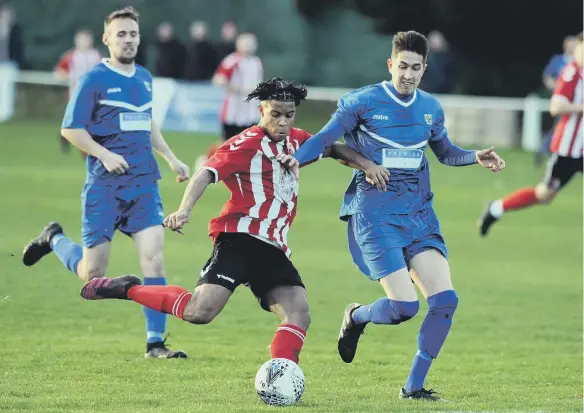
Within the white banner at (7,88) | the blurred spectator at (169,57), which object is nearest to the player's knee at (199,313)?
the blurred spectator at (169,57)

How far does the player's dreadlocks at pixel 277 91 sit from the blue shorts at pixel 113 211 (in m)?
1.77

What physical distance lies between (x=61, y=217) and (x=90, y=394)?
9154 millimetres

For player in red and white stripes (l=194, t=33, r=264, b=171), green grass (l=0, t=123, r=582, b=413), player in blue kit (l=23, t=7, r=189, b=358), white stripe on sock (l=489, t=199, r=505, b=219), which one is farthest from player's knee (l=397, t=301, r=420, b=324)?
player in red and white stripes (l=194, t=33, r=264, b=171)

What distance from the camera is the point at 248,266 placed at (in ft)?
25.2

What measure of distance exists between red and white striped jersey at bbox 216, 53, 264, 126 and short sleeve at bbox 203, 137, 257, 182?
1304 cm

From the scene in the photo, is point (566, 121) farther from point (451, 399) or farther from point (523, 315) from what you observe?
point (451, 399)

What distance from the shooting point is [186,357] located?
9023 millimetres

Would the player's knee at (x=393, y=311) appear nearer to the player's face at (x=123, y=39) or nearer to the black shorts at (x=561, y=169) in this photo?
the player's face at (x=123, y=39)

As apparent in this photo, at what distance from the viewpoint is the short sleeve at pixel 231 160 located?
763cm

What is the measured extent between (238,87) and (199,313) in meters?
14.1

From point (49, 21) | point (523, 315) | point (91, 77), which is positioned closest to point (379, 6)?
point (49, 21)

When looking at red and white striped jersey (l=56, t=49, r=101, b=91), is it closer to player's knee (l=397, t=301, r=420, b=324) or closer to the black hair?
the black hair

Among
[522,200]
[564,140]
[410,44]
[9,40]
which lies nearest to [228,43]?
[9,40]

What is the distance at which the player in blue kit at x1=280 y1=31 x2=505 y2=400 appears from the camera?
779cm
